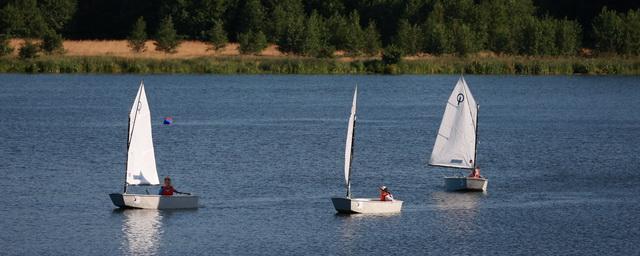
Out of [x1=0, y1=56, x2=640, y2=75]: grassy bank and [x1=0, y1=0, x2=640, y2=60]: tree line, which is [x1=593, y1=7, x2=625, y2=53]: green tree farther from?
[x1=0, y1=56, x2=640, y2=75]: grassy bank

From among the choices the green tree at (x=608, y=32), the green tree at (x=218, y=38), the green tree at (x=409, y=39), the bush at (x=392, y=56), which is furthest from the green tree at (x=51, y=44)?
the green tree at (x=608, y=32)

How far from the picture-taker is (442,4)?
19200 centimetres

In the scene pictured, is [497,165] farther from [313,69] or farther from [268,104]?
[313,69]

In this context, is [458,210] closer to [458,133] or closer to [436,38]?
[458,133]

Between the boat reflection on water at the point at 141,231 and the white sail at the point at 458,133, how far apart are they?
17866mm

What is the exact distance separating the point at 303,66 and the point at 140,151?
102 meters

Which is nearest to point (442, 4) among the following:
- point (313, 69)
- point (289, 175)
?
point (313, 69)

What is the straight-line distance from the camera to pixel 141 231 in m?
54.1

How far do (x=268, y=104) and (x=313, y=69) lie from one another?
132 ft

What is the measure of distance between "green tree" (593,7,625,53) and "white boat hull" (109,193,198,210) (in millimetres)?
122986

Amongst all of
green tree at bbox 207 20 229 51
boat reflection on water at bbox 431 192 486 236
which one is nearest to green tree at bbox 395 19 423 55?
green tree at bbox 207 20 229 51

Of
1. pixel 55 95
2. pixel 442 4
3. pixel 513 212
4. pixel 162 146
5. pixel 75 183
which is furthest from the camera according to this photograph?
pixel 442 4

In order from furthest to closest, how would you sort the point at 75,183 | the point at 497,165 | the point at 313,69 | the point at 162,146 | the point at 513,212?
1. the point at 313,69
2. the point at 162,146
3. the point at 497,165
4. the point at 75,183
5. the point at 513,212

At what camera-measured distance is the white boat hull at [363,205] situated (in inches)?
2263
